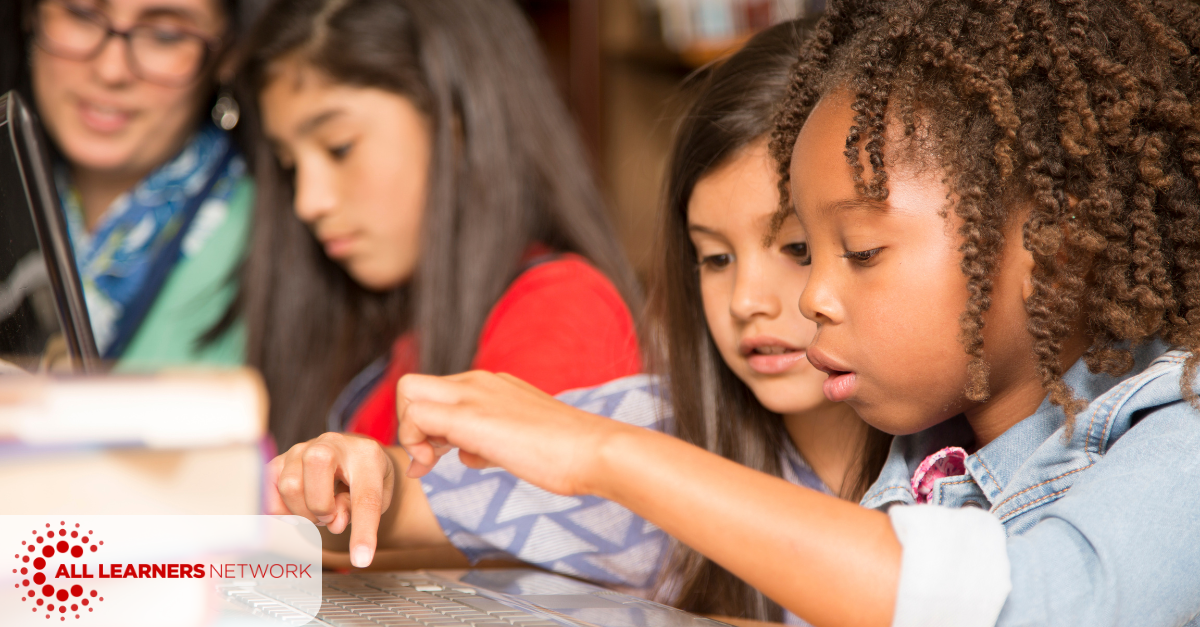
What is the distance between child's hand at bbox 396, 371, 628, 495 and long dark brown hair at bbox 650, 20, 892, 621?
11.8 inches

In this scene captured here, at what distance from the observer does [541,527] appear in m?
0.86

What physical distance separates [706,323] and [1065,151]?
1.28 feet

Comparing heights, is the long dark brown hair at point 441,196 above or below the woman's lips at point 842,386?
above

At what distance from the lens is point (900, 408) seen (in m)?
0.61

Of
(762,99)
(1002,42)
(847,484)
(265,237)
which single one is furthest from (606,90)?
(1002,42)

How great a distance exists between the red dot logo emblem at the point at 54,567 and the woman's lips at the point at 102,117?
106cm

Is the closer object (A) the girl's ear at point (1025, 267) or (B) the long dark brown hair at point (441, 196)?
(A) the girl's ear at point (1025, 267)

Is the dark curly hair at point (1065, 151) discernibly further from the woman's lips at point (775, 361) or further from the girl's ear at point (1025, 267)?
the woman's lips at point (775, 361)

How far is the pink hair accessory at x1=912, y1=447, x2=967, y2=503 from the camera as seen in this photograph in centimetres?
69

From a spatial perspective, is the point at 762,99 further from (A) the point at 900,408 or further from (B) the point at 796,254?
(A) the point at 900,408

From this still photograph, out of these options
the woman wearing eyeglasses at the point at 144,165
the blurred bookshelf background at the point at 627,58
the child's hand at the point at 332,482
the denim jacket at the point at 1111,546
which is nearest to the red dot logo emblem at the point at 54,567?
the child's hand at the point at 332,482

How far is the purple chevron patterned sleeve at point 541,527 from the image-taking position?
861 millimetres

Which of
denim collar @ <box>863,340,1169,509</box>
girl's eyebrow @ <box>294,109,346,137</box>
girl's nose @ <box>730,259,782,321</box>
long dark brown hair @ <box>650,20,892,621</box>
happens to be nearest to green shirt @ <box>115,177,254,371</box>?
girl's eyebrow @ <box>294,109,346,137</box>

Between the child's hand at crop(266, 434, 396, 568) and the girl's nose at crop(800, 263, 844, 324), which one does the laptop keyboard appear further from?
the girl's nose at crop(800, 263, 844, 324)
